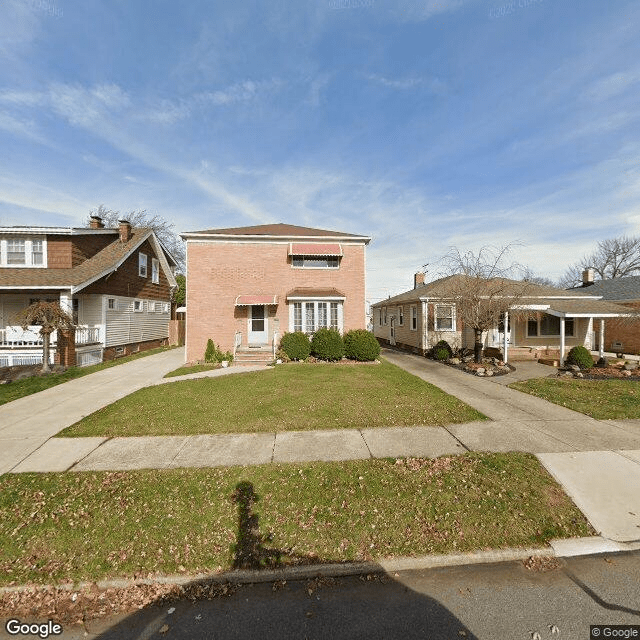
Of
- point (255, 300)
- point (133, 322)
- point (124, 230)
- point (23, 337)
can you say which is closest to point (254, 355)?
point (255, 300)

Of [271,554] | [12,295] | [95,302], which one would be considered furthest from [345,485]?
[12,295]

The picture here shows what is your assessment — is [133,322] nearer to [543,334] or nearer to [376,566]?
[376,566]

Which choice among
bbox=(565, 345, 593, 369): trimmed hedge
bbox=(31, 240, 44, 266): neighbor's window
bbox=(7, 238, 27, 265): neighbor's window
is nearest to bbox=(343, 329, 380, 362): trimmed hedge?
bbox=(565, 345, 593, 369): trimmed hedge

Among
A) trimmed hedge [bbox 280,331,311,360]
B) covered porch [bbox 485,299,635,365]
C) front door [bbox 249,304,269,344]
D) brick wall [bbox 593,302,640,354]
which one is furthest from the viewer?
brick wall [bbox 593,302,640,354]

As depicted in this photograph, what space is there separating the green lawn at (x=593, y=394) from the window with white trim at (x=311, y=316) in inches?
340

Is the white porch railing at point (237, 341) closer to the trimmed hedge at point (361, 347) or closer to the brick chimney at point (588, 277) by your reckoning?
the trimmed hedge at point (361, 347)

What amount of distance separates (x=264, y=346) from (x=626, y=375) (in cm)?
1538

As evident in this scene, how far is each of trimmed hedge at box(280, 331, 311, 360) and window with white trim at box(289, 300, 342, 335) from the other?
0.97m

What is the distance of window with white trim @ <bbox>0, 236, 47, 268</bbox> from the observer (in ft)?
52.2

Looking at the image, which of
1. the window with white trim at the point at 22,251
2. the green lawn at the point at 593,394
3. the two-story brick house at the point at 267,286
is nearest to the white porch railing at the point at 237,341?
the two-story brick house at the point at 267,286

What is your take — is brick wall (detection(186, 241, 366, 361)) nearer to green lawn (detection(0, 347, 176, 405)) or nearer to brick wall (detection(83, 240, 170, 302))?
green lawn (detection(0, 347, 176, 405))

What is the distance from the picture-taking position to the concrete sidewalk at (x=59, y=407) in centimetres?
580

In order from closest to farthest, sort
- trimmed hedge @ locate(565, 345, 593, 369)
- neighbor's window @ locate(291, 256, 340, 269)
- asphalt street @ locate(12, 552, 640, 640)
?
asphalt street @ locate(12, 552, 640, 640)
trimmed hedge @ locate(565, 345, 593, 369)
neighbor's window @ locate(291, 256, 340, 269)

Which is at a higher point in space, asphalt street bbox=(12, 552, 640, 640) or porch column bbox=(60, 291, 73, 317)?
porch column bbox=(60, 291, 73, 317)
